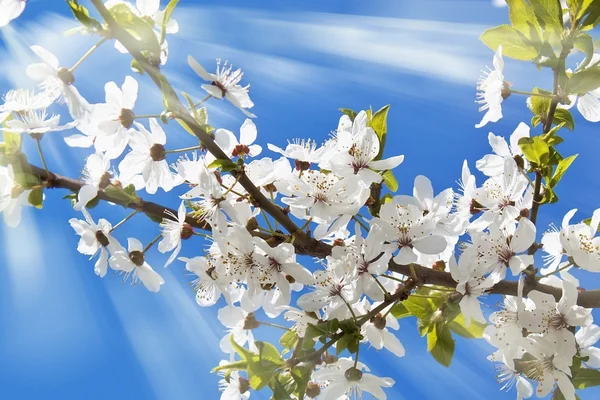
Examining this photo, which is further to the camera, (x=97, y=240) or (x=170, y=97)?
(x=97, y=240)

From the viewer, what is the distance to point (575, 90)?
6.27ft

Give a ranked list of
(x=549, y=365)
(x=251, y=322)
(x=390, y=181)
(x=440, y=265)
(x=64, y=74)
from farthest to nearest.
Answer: (x=251, y=322), (x=440, y=265), (x=390, y=181), (x=549, y=365), (x=64, y=74)

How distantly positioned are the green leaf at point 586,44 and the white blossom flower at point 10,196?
1.85 metres

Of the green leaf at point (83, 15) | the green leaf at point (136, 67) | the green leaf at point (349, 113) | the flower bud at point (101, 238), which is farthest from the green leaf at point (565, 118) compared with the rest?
the flower bud at point (101, 238)

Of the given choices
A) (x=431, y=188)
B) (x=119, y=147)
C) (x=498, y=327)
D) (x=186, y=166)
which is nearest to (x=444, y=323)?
(x=498, y=327)

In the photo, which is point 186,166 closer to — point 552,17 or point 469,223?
point 469,223

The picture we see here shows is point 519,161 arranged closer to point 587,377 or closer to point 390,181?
point 390,181

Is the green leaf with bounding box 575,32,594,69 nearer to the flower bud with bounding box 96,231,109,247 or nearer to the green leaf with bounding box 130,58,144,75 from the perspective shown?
the green leaf with bounding box 130,58,144,75

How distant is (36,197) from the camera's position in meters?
1.87

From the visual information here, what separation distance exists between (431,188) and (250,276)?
2.21 ft

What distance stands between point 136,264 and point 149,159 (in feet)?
1.36

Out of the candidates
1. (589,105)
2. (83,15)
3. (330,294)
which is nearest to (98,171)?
(83,15)

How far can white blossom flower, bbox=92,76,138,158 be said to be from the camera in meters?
1.85

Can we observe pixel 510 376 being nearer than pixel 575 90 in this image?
No
